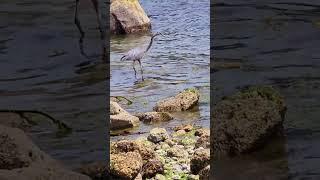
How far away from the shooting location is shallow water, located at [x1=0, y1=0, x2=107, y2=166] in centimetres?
272

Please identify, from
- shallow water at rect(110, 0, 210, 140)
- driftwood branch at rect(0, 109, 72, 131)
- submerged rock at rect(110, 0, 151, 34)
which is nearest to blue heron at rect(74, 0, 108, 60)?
driftwood branch at rect(0, 109, 72, 131)

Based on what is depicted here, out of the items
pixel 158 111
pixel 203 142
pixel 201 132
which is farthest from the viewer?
pixel 158 111

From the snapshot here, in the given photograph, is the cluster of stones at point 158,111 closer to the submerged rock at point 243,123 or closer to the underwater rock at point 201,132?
the underwater rock at point 201,132

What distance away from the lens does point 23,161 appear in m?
2.56

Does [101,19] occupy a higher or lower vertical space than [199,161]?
higher

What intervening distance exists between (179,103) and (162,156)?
1247mm

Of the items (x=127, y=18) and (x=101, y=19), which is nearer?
(x=101, y=19)

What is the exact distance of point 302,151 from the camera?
2752 mm

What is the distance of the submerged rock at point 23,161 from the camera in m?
2.48

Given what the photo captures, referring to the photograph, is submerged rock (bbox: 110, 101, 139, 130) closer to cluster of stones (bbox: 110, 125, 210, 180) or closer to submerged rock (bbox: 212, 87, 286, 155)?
cluster of stones (bbox: 110, 125, 210, 180)

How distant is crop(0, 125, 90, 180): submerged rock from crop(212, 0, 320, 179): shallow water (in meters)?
0.80

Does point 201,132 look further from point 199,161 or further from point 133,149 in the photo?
point 199,161

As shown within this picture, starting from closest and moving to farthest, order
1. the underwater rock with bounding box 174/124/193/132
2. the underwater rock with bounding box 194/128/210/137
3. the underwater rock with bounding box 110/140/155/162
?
the underwater rock with bounding box 110/140/155/162 → the underwater rock with bounding box 194/128/210/137 → the underwater rock with bounding box 174/124/193/132

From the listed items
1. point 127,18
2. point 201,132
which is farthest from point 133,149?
point 127,18
